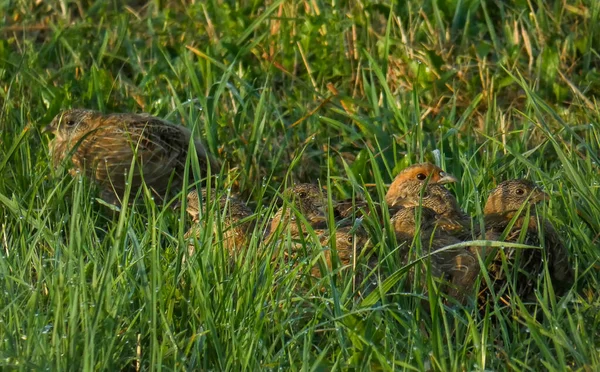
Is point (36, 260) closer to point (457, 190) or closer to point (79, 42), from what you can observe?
point (457, 190)

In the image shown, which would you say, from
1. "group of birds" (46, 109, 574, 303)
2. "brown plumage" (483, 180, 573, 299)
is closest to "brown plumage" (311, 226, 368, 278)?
"group of birds" (46, 109, 574, 303)

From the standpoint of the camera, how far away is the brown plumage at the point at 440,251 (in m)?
5.89

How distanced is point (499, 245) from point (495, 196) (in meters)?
1.47

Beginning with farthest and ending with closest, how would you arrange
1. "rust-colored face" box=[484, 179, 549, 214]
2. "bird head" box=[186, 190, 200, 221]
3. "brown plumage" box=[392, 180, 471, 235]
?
"bird head" box=[186, 190, 200, 221] → "rust-colored face" box=[484, 179, 549, 214] → "brown plumage" box=[392, 180, 471, 235]

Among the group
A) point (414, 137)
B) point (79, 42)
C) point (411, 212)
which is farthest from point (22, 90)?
point (411, 212)

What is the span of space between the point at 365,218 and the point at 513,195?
117cm

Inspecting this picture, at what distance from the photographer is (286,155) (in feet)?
27.7

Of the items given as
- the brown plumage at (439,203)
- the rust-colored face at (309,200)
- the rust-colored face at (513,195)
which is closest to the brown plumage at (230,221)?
the rust-colored face at (309,200)

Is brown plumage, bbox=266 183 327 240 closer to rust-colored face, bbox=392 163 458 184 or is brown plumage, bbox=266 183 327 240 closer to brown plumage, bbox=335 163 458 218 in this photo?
brown plumage, bbox=335 163 458 218

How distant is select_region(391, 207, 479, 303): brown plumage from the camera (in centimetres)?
589

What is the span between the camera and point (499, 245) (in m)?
5.38

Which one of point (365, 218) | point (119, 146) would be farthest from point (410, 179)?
point (119, 146)

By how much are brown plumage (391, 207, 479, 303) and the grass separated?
5.4 inches

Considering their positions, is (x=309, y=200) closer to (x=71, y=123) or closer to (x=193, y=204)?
(x=193, y=204)
